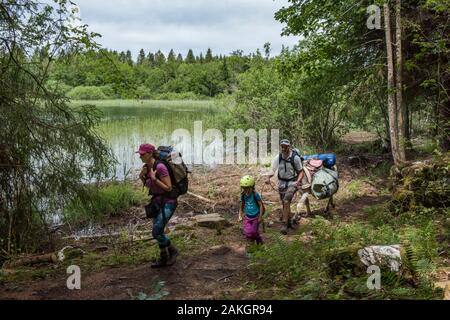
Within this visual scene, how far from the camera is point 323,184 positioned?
31.4ft

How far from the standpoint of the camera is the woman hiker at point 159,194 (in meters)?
5.90

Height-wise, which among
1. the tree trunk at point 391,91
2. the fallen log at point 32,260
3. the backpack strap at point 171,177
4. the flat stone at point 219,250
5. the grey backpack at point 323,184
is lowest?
the fallen log at point 32,260

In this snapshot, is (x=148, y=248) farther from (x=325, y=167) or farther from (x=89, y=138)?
(x=325, y=167)

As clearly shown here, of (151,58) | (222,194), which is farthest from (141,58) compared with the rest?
(222,194)

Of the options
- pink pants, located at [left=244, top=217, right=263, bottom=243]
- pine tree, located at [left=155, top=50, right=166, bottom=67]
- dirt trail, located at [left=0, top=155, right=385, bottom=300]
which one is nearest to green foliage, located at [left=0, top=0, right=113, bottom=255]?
dirt trail, located at [left=0, top=155, right=385, bottom=300]

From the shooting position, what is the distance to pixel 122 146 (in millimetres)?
20125

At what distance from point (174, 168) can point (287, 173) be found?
3.26 metres

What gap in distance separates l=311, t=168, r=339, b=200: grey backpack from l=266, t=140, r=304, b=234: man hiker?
3.77ft

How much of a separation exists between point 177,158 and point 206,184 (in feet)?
27.7

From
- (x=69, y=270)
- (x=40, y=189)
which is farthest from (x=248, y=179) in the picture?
(x=40, y=189)

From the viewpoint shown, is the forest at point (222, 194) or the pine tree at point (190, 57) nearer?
the forest at point (222, 194)

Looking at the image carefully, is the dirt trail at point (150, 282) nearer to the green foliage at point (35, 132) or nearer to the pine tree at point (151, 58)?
the green foliage at point (35, 132)

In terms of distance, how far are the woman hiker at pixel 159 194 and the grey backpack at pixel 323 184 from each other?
4235 mm

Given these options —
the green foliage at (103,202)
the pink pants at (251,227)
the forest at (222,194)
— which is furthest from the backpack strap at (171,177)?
the green foliage at (103,202)
